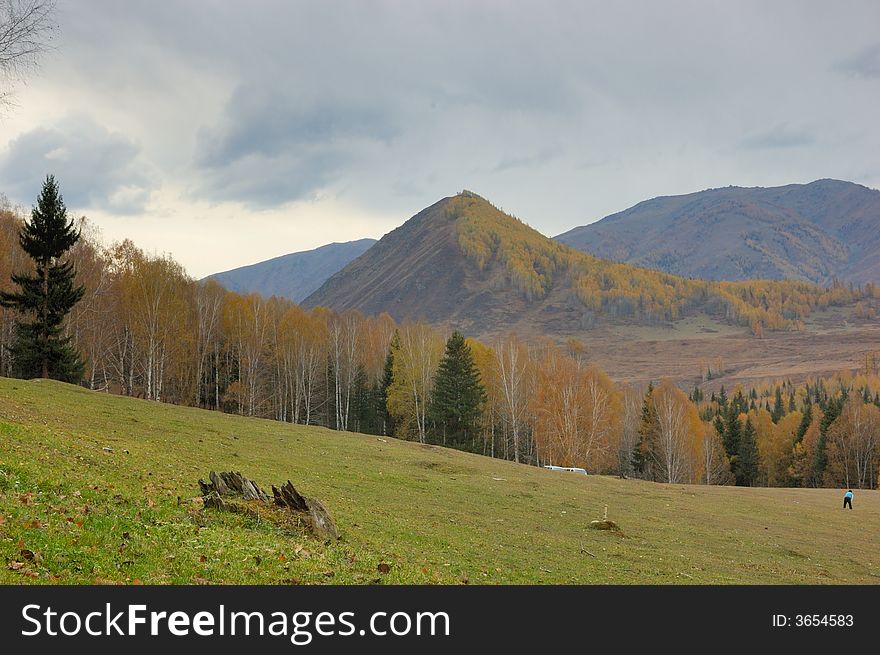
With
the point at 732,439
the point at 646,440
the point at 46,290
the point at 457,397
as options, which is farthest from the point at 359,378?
the point at 732,439

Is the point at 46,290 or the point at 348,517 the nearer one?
the point at 348,517

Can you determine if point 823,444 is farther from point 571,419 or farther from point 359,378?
point 359,378

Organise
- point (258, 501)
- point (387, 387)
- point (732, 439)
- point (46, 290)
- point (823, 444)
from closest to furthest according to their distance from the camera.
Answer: point (258, 501), point (46, 290), point (387, 387), point (823, 444), point (732, 439)

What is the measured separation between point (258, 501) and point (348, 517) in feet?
15.4

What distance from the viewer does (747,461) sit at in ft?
333

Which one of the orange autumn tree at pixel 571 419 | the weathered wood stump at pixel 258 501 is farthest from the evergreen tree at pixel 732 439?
the weathered wood stump at pixel 258 501

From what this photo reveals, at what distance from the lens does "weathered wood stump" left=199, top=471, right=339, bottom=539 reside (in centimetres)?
1506

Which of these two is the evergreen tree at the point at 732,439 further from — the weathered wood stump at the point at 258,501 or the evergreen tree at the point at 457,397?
the weathered wood stump at the point at 258,501

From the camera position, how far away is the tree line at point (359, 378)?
59875 mm

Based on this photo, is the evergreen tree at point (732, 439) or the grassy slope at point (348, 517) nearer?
the grassy slope at point (348, 517)

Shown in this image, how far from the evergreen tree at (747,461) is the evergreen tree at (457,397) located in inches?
2025

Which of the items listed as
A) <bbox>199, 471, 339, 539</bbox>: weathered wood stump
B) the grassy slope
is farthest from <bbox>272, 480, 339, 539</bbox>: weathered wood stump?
the grassy slope

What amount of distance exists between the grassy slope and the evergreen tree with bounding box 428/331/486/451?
1280 inches

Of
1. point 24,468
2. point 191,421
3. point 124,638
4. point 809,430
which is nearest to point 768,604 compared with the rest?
point 124,638
